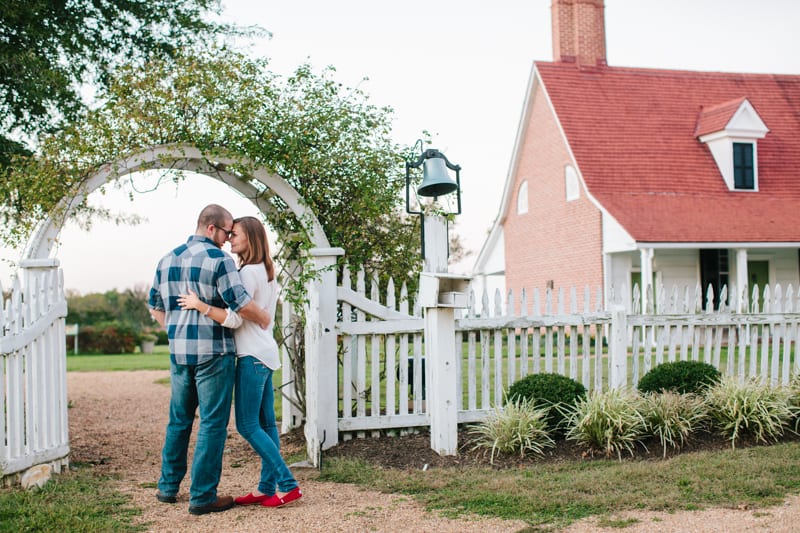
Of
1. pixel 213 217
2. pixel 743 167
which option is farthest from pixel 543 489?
pixel 743 167

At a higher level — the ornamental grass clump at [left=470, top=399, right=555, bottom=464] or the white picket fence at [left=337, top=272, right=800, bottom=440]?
the white picket fence at [left=337, top=272, right=800, bottom=440]

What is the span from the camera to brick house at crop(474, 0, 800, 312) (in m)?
18.4

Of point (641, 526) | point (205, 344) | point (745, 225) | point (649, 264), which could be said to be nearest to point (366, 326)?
point (205, 344)

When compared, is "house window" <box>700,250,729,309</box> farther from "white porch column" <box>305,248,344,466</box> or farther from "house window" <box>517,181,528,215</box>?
"white porch column" <box>305,248,344,466</box>

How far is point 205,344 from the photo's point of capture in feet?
15.9

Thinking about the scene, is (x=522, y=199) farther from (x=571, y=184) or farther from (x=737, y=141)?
(x=737, y=141)

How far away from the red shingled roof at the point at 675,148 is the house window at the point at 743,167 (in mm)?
261

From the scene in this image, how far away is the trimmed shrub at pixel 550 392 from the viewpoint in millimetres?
6637

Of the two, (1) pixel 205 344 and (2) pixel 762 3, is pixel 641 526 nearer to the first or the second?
(1) pixel 205 344

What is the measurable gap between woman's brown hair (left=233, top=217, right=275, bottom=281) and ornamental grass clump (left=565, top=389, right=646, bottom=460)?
283 centimetres

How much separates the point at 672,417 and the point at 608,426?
0.63 metres

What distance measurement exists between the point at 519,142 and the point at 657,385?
1666cm

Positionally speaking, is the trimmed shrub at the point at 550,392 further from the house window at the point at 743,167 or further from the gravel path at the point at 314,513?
the house window at the point at 743,167

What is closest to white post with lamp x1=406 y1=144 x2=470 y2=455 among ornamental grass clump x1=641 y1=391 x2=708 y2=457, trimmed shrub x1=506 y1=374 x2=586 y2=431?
trimmed shrub x1=506 y1=374 x2=586 y2=431
